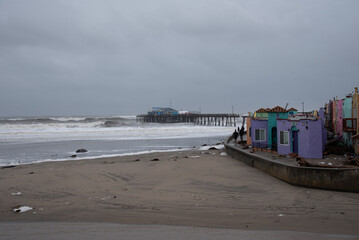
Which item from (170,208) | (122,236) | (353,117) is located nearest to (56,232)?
(122,236)

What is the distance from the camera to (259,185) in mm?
10195

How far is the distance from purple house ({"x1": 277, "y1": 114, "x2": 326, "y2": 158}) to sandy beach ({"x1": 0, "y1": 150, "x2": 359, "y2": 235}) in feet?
6.92

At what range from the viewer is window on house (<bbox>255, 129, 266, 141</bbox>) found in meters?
16.2

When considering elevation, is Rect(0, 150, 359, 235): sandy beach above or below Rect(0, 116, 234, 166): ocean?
below

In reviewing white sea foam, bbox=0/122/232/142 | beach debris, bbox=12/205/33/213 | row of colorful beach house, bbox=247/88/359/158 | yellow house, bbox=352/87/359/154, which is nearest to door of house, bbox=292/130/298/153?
row of colorful beach house, bbox=247/88/359/158

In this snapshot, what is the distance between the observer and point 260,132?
1631 cm

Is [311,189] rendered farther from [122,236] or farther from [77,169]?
[77,169]

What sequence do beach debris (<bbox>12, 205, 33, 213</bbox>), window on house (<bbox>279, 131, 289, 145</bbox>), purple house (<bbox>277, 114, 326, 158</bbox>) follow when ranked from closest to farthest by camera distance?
beach debris (<bbox>12, 205, 33, 213</bbox>), purple house (<bbox>277, 114, 326, 158</bbox>), window on house (<bbox>279, 131, 289, 145</bbox>)

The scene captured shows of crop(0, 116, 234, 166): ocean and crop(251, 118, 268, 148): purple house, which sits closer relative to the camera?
crop(251, 118, 268, 148): purple house

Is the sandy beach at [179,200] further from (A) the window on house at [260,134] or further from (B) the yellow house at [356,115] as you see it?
(B) the yellow house at [356,115]

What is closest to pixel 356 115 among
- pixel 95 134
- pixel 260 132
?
pixel 260 132

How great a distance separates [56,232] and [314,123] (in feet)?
34.8

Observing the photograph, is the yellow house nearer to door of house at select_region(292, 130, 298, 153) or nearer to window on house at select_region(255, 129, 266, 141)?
door of house at select_region(292, 130, 298, 153)

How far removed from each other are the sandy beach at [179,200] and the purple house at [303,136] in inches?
83.0
